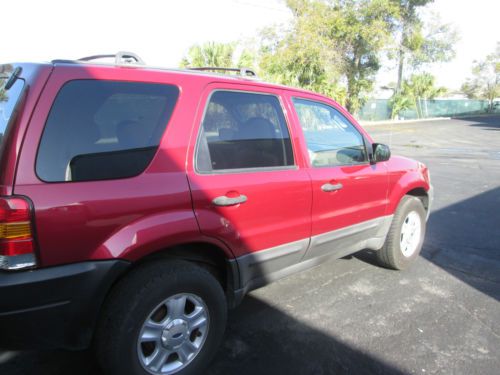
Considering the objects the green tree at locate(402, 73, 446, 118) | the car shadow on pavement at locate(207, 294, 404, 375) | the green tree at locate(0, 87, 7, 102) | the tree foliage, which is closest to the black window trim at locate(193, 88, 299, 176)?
the green tree at locate(0, 87, 7, 102)

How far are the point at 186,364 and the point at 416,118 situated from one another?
44.9 metres

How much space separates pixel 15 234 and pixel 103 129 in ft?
2.16

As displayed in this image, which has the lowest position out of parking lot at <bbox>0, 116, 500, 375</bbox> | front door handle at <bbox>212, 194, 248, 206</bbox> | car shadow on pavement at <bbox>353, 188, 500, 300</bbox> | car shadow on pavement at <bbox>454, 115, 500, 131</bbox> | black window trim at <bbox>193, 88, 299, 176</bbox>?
car shadow on pavement at <bbox>454, 115, 500, 131</bbox>

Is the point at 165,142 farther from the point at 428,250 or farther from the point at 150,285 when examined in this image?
the point at 428,250

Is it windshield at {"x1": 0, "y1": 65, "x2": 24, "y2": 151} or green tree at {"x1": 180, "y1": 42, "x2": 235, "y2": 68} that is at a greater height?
green tree at {"x1": 180, "y1": 42, "x2": 235, "y2": 68}

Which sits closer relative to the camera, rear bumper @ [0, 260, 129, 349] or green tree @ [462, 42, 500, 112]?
rear bumper @ [0, 260, 129, 349]

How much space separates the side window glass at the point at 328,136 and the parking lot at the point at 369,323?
1227 millimetres

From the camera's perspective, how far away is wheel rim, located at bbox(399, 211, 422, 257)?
399 cm

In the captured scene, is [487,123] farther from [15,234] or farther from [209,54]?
[15,234]

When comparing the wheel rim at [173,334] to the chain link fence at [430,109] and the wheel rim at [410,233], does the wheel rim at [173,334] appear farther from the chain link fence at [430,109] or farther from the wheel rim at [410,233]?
the chain link fence at [430,109]

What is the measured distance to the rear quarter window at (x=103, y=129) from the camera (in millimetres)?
1839

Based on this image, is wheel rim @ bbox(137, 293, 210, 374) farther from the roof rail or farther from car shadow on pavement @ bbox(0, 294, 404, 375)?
the roof rail

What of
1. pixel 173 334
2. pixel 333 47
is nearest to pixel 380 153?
pixel 173 334

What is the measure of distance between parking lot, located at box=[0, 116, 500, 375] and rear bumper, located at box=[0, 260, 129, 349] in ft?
2.25
